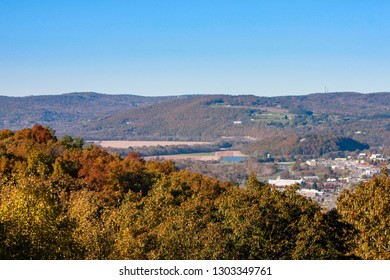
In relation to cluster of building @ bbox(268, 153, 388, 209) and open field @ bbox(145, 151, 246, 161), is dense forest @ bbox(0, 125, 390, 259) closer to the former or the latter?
cluster of building @ bbox(268, 153, 388, 209)

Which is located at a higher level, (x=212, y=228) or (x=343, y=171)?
(x=212, y=228)

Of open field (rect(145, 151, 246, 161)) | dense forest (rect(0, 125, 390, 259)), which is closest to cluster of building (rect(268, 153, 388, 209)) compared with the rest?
open field (rect(145, 151, 246, 161))

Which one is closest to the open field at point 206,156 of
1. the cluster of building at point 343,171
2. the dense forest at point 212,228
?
the cluster of building at point 343,171

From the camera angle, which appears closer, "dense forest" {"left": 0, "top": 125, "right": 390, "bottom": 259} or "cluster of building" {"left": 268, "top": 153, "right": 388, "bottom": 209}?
"dense forest" {"left": 0, "top": 125, "right": 390, "bottom": 259}

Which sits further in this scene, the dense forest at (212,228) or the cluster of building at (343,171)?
the cluster of building at (343,171)

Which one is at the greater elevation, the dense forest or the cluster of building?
the dense forest

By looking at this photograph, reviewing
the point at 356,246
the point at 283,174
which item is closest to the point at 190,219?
the point at 356,246

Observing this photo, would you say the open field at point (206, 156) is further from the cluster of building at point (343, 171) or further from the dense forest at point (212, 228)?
the dense forest at point (212, 228)

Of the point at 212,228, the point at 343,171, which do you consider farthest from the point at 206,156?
the point at 212,228

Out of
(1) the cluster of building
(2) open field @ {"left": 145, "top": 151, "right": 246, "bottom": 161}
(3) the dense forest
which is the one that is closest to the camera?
(3) the dense forest

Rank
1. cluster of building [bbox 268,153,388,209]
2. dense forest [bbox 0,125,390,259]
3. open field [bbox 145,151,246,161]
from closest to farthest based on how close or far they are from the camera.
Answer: dense forest [bbox 0,125,390,259] → cluster of building [bbox 268,153,388,209] → open field [bbox 145,151,246,161]

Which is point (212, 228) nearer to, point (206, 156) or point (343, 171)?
point (343, 171)

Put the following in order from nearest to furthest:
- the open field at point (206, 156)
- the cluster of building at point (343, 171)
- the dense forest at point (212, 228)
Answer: the dense forest at point (212, 228)
the cluster of building at point (343, 171)
the open field at point (206, 156)
